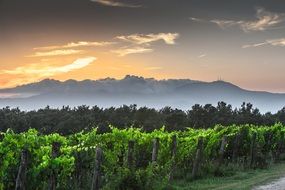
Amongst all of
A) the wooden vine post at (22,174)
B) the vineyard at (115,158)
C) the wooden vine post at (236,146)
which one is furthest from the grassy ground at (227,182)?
the wooden vine post at (22,174)

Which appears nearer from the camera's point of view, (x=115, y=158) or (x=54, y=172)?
(x=54, y=172)

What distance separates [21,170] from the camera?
14344 mm

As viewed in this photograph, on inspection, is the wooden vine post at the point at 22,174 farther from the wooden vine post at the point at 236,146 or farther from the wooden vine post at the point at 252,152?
the wooden vine post at the point at 236,146

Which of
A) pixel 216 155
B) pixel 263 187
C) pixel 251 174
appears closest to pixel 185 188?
pixel 263 187

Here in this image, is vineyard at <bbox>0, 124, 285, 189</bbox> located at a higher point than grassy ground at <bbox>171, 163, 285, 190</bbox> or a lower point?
higher

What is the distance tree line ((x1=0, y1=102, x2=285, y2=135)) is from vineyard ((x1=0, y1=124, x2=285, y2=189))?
108 feet

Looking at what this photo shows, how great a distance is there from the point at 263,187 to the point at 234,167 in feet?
24.7

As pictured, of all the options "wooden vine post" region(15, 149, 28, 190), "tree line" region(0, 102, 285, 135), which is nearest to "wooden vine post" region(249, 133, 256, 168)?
"wooden vine post" region(15, 149, 28, 190)

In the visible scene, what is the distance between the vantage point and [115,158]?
22094mm

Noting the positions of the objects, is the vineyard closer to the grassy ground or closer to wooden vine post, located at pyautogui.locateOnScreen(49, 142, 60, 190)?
wooden vine post, located at pyautogui.locateOnScreen(49, 142, 60, 190)

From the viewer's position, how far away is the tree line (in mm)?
65812

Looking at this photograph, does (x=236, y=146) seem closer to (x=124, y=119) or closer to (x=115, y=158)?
(x=115, y=158)

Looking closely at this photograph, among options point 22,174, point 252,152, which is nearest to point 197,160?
point 252,152

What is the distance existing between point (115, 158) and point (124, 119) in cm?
5156
